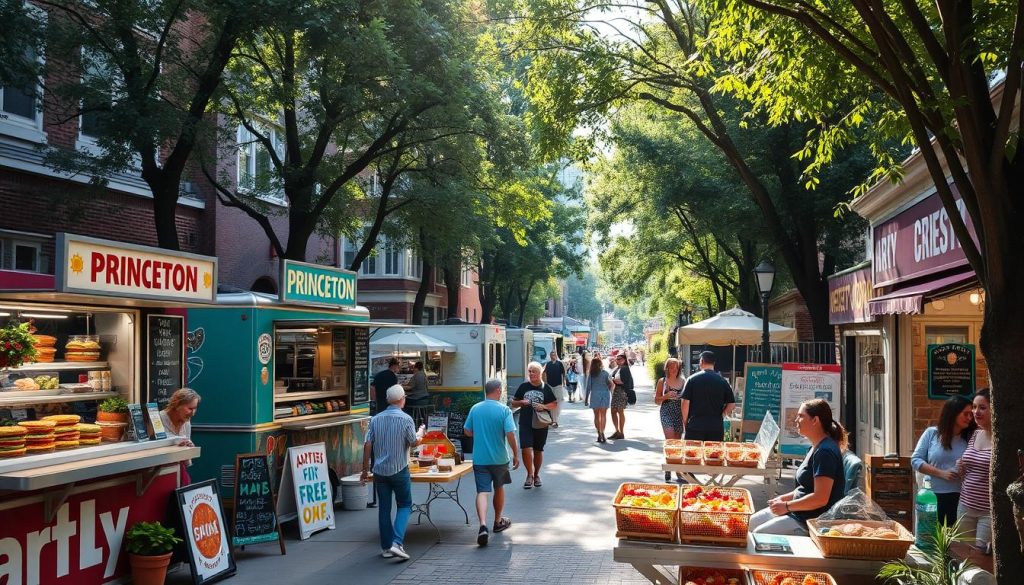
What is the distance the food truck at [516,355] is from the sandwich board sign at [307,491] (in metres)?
18.7

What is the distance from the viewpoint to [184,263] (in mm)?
8633

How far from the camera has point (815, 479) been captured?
6.50m

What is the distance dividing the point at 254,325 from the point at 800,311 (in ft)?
61.4

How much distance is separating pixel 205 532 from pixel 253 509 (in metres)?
1.11

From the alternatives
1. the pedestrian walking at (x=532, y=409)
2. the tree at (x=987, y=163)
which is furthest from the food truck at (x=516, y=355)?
the tree at (x=987, y=163)

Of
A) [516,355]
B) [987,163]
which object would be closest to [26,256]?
[987,163]

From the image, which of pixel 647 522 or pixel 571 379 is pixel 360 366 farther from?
pixel 571 379

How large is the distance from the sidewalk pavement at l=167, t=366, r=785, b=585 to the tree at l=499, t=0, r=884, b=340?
5021mm

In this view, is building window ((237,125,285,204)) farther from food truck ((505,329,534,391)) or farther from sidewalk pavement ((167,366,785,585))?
sidewalk pavement ((167,366,785,585))

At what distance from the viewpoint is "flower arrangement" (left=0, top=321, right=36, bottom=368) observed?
6965mm

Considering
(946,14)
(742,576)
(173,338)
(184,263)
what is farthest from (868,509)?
(173,338)

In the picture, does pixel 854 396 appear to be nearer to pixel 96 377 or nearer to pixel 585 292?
pixel 96 377

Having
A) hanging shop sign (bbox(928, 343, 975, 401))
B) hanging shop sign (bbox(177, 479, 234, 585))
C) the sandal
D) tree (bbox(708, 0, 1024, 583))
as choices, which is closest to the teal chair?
tree (bbox(708, 0, 1024, 583))

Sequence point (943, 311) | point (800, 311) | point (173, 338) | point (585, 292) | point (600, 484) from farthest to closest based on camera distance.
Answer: point (585, 292) < point (800, 311) < point (600, 484) < point (943, 311) < point (173, 338)
